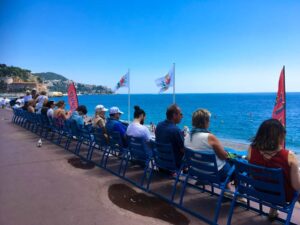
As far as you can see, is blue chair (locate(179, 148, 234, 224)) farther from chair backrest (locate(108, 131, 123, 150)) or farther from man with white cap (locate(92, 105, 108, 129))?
man with white cap (locate(92, 105, 108, 129))

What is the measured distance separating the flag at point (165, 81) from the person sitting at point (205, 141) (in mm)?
8967

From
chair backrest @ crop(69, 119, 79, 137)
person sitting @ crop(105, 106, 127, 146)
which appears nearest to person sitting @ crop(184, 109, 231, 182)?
person sitting @ crop(105, 106, 127, 146)

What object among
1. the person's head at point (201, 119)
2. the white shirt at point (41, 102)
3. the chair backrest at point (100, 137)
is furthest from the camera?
the white shirt at point (41, 102)

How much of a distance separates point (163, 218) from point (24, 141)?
6484 mm

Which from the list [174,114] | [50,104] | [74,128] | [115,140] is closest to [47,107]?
[50,104]

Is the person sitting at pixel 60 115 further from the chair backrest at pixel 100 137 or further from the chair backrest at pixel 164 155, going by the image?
the chair backrest at pixel 164 155

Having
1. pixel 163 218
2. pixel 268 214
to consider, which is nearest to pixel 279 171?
pixel 268 214

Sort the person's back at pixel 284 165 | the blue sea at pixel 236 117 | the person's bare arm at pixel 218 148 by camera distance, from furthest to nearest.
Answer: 1. the blue sea at pixel 236 117
2. the person's bare arm at pixel 218 148
3. the person's back at pixel 284 165

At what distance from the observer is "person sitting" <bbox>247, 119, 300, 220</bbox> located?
8.41 feet

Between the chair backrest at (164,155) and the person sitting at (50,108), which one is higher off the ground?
the person sitting at (50,108)

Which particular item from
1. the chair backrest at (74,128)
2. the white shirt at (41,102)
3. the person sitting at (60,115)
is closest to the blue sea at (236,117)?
the chair backrest at (74,128)

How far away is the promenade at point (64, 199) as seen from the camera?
3.18m

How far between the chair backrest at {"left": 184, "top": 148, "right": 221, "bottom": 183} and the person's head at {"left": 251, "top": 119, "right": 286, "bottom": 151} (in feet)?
1.84

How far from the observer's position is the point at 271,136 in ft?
8.76
